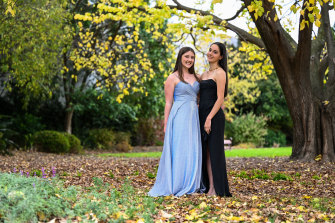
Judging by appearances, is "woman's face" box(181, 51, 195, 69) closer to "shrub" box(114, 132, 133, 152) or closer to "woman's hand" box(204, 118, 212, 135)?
"woman's hand" box(204, 118, 212, 135)

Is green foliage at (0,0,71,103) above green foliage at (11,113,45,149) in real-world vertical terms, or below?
above

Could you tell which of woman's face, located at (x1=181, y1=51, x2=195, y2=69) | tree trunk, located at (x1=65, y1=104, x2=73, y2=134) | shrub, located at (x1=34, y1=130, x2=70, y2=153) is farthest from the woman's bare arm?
tree trunk, located at (x1=65, y1=104, x2=73, y2=134)

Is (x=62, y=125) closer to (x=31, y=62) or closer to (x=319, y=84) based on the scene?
(x=31, y=62)

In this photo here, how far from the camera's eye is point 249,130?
22.9 meters

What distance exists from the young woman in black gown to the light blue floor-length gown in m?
0.11

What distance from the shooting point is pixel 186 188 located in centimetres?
564

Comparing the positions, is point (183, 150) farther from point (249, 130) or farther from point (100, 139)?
point (249, 130)

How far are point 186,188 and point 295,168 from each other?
4.07 metres

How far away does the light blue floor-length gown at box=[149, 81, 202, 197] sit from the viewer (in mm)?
5676

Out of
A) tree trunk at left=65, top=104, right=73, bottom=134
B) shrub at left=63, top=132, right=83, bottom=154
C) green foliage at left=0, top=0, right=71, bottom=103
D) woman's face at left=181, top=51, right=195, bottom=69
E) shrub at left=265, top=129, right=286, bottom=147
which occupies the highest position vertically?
green foliage at left=0, top=0, right=71, bottom=103

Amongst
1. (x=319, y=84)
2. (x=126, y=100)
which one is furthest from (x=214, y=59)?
Result: (x=126, y=100)

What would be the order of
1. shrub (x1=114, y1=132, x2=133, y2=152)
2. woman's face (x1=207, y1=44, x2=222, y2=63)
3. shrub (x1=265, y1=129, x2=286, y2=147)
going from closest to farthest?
woman's face (x1=207, y1=44, x2=222, y2=63) < shrub (x1=114, y1=132, x2=133, y2=152) < shrub (x1=265, y1=129, x2=286, y2=147)

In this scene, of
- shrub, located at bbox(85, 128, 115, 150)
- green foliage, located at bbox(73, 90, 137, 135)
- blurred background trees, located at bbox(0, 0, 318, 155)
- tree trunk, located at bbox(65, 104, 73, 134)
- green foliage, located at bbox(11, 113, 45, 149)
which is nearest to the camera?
blurred background trees, located at bbox(0, 0, 318, 155)

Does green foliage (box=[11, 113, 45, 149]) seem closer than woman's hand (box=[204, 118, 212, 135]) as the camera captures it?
No
